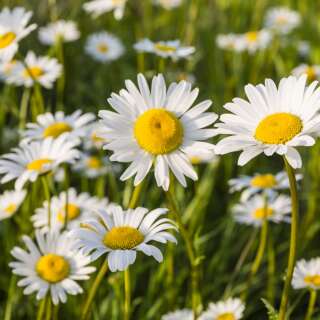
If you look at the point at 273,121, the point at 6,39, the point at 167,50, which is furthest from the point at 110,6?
the point at 273,121

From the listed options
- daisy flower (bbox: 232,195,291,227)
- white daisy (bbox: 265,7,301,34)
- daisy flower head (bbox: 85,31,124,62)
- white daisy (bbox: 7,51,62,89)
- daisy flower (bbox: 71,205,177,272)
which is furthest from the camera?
white daisy (bbox: 265,7,301,34)

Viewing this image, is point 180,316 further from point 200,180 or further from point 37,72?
point 37,72

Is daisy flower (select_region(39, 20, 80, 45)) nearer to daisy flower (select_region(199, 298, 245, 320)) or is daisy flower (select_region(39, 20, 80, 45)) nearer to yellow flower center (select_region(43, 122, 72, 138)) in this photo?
yellow flower center (select_region(43, 122, 72, 138))

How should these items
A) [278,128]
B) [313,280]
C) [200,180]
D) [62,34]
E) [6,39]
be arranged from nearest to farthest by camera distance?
[278,128] < [313,280] < [6,39] < [200,180] < [62,34]

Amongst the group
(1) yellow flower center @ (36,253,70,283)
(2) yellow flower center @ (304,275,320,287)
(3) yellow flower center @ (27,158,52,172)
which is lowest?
(1) yellow flower center @ (36,253,70,283)

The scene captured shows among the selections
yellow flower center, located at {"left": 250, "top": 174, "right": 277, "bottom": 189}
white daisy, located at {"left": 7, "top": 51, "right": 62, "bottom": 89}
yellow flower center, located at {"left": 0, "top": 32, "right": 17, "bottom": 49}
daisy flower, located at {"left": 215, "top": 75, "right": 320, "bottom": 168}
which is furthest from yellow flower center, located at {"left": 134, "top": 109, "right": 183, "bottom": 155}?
white daisy, located at {"left": 7, "top": 51, "right": 62, "bottom": 89}

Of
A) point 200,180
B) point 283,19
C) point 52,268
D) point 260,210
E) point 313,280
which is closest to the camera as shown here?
point 52,268

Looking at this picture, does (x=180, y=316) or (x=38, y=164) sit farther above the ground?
(x=38, y=164)

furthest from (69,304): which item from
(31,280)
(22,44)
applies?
(22,44)
